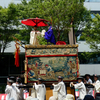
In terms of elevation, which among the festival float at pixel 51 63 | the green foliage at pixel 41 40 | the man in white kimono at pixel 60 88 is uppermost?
the green foliage at pixel 41 40

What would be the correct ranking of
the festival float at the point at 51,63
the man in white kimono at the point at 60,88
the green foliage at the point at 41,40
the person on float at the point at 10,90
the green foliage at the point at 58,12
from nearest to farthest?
the person on float at the point at 10,90
the man in white kimono at the point at 60,88
the festival float at the point at 51,63
the green foliage at the point at 41,40
the green foliage at the point at 58,12

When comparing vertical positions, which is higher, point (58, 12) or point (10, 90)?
point (58, 12)

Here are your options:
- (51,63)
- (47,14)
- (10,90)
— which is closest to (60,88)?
(51,63)

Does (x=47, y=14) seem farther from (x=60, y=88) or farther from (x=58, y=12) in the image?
(x=60, y=88)

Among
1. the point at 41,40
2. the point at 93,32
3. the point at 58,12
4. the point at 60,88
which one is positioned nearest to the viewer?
the point at 60,88

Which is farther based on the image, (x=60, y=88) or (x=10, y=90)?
(x=60, y=88)

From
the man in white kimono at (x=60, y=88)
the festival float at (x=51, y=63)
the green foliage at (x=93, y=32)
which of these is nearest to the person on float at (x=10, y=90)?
the festival float at (x=51, y=63)

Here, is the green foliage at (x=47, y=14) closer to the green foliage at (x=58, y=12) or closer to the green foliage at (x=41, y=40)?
the green foliage at (x=58, y=12)

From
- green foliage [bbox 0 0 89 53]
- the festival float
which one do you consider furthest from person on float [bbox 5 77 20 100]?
green foliage [bbox 0 0 89 53]

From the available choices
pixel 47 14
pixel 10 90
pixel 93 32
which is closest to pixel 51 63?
pixel 10 90

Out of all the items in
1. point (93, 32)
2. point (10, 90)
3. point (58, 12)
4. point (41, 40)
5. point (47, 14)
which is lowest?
point (10, 90)

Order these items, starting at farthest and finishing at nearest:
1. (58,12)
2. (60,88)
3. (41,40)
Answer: (58,12) < (41,40) < (60,88)

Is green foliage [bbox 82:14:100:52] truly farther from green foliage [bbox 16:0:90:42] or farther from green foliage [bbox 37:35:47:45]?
green foliage [bbox 37:35:47:45]

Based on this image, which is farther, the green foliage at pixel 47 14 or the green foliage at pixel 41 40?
the green foliage at pixel 47 14
